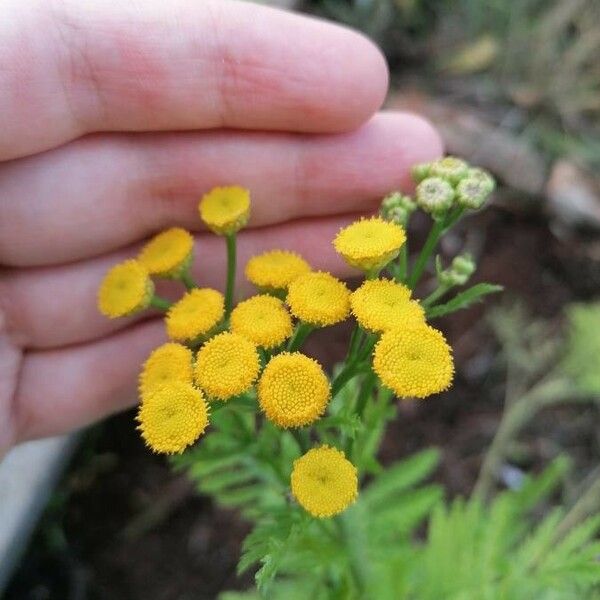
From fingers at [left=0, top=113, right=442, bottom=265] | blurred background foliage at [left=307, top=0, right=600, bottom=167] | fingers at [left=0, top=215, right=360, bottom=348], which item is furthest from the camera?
blurred background foliage at [left=307, top=0, right=600, bottom=167]

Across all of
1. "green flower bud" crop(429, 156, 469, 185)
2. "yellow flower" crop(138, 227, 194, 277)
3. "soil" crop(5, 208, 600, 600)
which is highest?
"green flower bud" crop(429, 156, 469, 185)

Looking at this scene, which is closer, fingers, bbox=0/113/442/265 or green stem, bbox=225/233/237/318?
green stem, bbox=225/233/237/318

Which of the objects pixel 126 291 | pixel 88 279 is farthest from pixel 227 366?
pixel 88 279

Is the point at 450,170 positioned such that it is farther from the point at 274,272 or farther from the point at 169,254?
the point at 169,254

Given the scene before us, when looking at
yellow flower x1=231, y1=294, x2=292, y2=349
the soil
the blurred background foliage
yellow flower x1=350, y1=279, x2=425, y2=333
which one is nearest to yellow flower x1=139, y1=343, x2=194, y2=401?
yellow flower x1=231, y1=294, x2=292, y2=349

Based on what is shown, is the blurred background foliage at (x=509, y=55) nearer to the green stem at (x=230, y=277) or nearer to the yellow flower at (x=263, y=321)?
the green stem at (x=230, y=277)

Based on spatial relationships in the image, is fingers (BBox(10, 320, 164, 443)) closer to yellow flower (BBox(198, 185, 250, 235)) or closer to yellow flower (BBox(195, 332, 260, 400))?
yellow flower (BBox(198, 185, 250, 235))

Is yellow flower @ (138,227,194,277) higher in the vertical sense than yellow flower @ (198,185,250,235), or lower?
lower
